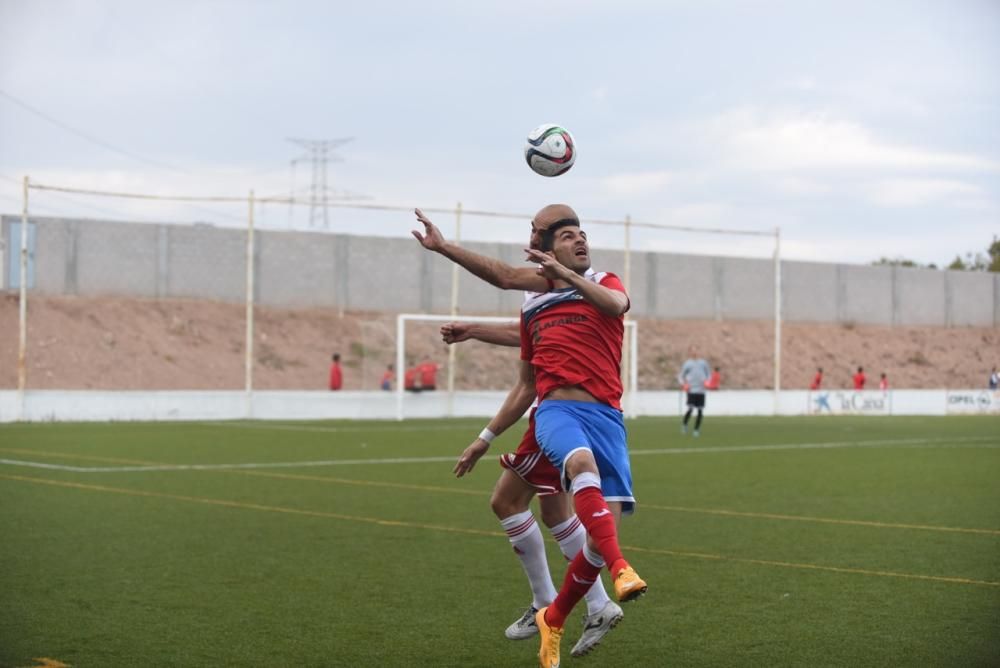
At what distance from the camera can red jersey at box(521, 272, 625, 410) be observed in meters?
6.95

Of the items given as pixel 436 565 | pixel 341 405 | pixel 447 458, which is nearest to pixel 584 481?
pixel 436 565

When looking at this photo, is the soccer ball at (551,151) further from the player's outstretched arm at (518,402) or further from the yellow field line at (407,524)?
the yellow field line at (407,524)

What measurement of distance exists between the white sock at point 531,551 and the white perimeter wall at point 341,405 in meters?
27.9

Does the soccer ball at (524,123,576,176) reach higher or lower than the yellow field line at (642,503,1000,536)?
higher

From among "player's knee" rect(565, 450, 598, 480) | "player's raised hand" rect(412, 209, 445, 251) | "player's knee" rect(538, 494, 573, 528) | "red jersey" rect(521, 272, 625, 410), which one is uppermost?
"player's raised hand" rect(412, 209, 445, 251)

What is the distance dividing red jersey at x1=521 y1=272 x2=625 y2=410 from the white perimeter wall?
93.4ft

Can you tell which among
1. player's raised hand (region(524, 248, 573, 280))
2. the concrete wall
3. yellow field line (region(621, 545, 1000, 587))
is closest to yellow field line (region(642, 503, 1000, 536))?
yellow field line (region(621, 545, 1000, 587))

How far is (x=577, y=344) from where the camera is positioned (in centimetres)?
698

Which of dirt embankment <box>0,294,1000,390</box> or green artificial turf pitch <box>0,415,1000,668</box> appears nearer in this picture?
green artificial turf pitch <box>0,415,1000,668</box>

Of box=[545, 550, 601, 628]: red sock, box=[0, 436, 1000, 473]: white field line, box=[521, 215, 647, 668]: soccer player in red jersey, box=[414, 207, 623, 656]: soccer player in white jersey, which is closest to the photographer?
box=[521, 215, 647, 668]: soccer player in red jersey

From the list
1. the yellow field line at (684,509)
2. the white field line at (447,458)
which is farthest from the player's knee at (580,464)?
the white field line at (447,458)

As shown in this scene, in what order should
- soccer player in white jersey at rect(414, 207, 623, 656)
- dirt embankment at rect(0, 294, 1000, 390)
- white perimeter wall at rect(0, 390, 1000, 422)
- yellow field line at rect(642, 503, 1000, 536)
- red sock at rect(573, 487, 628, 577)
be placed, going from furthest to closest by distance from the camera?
dirt embankment at rect(0, 294, 1000, 390), white perimeter wall at rect(0, 390, 1000, 422), yellow field line at rect(642, 503, 1000, 536), soccer player in white jersey at rect(414, 207, 623, 656), red sock at rect(573, 487, 628, 577)

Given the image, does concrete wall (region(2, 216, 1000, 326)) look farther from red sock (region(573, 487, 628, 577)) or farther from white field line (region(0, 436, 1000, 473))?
red sock (region(573, 487, 628, 577))

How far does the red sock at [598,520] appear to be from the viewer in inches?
245
